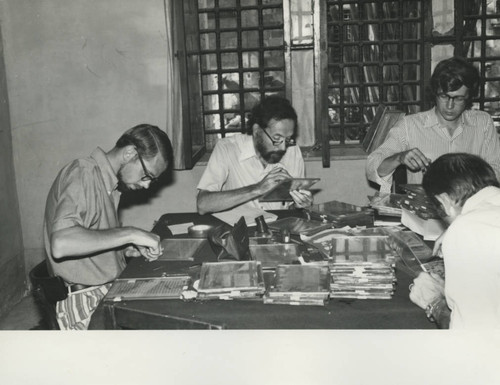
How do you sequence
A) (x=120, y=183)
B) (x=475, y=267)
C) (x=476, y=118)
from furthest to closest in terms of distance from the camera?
1. (x=476, y=118)
2. (x=120, y=183)
3. (x=475, y=267)

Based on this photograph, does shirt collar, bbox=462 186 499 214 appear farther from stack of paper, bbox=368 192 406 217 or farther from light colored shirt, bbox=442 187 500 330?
stack of paper, bbox=368 192 406 217

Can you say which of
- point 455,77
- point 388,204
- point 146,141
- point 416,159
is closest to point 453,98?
point 455,77

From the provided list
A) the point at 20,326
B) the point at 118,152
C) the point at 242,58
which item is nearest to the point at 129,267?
the point at 118,152

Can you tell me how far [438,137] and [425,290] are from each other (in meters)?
2.20

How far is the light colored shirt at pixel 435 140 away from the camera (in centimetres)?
394

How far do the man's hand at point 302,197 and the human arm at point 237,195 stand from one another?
0.12m

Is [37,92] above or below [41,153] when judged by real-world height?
above

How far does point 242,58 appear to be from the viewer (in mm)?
5254

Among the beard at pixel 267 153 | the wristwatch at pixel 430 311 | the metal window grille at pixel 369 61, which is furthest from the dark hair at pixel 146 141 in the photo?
the metal window grille at pixel 369 61

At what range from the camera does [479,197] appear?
6.25 ft

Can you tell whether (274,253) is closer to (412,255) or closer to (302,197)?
(412,255)

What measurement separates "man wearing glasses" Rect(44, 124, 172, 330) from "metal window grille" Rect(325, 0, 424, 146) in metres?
2.64

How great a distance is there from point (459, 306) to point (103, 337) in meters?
1.23

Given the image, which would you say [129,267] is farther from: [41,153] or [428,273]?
[41,153]
